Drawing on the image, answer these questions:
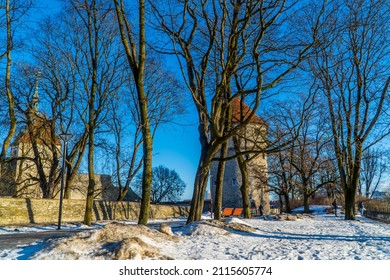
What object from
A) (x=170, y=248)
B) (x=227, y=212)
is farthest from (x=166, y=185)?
(x=170, y=248)

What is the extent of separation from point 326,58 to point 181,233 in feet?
43.2

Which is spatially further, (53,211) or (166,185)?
(166,185)

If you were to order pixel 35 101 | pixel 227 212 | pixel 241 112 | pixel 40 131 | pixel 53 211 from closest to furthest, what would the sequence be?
1. pixel 241 112
2. pixel 53 211
3. pixel 35 101
4. pixel 40 131
5. pixel 227 212

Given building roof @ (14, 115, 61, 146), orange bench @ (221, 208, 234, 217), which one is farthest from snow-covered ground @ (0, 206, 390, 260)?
orange bench @ (221, 208, 234, 217)

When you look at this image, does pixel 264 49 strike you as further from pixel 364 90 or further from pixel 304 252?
pixel 364 90

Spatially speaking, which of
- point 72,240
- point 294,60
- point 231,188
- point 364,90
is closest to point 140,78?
point 294,60

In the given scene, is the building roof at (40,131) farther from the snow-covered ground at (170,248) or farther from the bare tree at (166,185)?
the bare tree at (166,185)

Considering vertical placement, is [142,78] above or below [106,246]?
above

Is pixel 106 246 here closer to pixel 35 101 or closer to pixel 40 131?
pixel 35 101

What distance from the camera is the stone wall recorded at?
1686 centimetres

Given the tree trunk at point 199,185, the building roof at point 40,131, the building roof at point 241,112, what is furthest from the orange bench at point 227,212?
the tree trunk at point 199,185

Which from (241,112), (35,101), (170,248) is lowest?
(170,248)

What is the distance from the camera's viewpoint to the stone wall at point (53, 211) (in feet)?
55.3

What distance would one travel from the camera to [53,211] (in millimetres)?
19031
